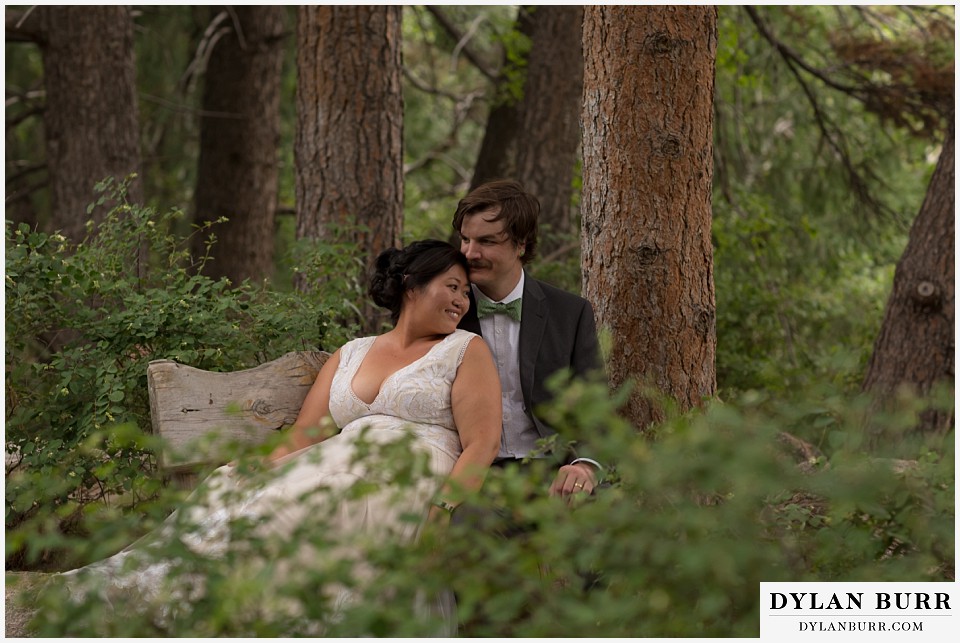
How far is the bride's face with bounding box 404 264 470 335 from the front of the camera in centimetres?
378

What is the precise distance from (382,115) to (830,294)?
6002 millimetres

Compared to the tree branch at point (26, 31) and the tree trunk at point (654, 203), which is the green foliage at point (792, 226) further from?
the tree branch at point (26, 31)

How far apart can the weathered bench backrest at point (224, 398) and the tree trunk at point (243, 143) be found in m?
5.52

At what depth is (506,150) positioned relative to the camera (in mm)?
10062

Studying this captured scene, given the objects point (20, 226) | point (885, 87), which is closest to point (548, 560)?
point (20, 226)

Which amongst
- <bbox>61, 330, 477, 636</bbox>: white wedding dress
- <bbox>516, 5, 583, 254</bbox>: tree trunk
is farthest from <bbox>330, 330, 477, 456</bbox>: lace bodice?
<bbox>516, 5, 583, 254</bbox>: tree trunk

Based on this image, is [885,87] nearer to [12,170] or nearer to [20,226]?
[20,226]

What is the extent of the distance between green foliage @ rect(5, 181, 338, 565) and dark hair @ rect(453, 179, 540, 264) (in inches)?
37.4

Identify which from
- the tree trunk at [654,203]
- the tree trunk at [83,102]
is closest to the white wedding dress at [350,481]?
the tree trunk at [654,203]

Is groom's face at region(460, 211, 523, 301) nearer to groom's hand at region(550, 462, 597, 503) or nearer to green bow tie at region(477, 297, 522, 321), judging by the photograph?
green bow tie at region(477, 297, 522, 321)

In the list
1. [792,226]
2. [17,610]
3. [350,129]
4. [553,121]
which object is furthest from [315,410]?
[792,226]

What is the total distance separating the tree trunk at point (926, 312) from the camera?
6.29 meters

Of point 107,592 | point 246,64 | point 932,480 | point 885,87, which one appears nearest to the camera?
point 932,480

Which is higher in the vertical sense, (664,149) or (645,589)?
(664,149)
